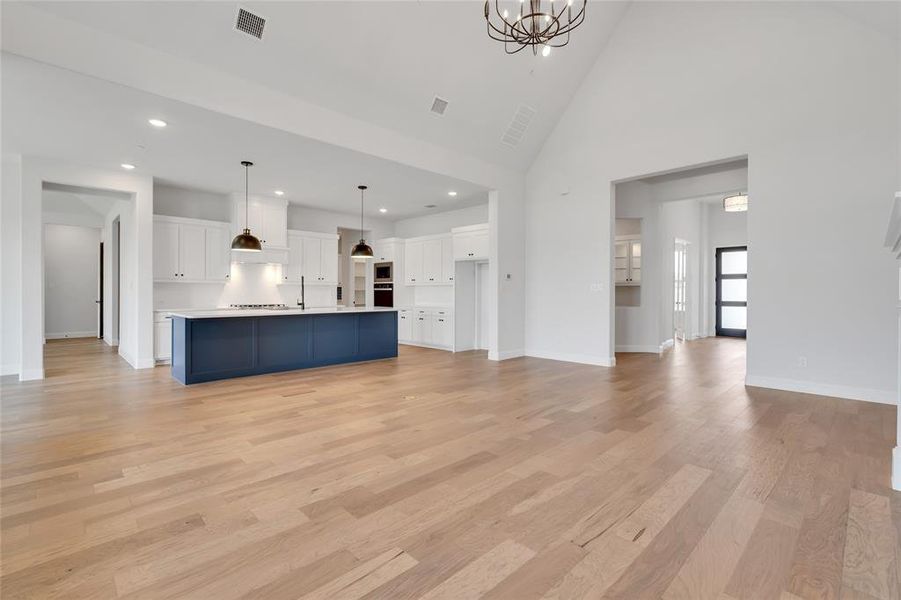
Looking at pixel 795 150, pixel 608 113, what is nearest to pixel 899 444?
pixel 795 150

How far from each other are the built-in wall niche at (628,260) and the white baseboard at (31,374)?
30.0 ft

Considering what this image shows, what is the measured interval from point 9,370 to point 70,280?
529 centimetres

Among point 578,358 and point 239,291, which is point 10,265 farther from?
point 578,358

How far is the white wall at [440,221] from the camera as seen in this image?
30.2ft

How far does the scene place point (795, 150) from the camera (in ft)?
16.1

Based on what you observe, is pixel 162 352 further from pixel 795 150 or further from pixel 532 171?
pixel 795 150

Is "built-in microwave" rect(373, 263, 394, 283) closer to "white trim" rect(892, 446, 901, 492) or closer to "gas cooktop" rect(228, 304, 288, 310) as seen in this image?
"gas cooktop" rect(228, 304, 288, 310)

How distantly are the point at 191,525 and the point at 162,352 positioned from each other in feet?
18.8

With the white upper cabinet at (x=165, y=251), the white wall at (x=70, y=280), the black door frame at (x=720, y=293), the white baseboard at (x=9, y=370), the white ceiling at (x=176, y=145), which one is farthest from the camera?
the black door frame at (x=720, y=293)

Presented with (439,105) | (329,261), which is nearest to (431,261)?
(329,261)

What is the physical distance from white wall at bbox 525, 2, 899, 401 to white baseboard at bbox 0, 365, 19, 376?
27.5 feet

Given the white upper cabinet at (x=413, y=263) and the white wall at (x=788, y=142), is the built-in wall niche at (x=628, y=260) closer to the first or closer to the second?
the white wall at (x=788, y=142)

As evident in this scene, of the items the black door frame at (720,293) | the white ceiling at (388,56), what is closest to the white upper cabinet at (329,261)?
the white ceiling at (388,56)

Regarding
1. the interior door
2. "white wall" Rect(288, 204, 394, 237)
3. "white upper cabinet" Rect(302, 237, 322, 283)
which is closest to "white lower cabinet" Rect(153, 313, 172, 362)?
"white upper cabinet" Rect(302, 237, 322, 283)
